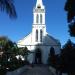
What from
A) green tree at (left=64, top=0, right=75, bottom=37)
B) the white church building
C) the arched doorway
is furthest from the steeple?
green tree at (left=64, top=0, right=75, bottom=37)

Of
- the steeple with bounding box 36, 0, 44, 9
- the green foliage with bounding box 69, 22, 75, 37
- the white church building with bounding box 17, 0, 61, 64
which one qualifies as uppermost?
the steeple with bounding box 36, 0, 44, 9

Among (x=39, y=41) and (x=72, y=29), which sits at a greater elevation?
(x=39, y=41)

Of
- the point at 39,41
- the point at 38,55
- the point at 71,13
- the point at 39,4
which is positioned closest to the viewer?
the point at 71,13

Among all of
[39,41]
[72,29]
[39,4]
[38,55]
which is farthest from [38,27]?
[72,29]

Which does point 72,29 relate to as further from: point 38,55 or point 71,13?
point 38,55

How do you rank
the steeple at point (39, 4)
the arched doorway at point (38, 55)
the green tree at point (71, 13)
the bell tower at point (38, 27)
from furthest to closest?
the steeple at point (39, 4)
the bell tower at point (38, 27)
the arched doorway at point (38, 55)
the green tree at point (71, 13)

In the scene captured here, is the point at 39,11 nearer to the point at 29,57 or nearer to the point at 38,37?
the point at 38,37

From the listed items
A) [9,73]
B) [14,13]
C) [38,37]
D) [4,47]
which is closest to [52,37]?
[38,37]

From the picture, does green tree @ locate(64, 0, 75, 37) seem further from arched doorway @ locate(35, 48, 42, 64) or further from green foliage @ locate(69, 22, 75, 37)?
arched doorway @ locate(35, 48, 42, 64)

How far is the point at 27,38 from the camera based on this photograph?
6525cm

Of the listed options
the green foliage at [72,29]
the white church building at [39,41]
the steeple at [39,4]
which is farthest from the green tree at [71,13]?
the steeple at [39,4]

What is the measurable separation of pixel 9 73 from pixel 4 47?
17728mm

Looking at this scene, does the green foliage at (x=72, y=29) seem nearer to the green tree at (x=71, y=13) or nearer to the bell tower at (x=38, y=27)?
the green tree at (x=71, y=13)

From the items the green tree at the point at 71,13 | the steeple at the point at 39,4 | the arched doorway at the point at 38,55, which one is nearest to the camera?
the green tree at the point at 71,13
